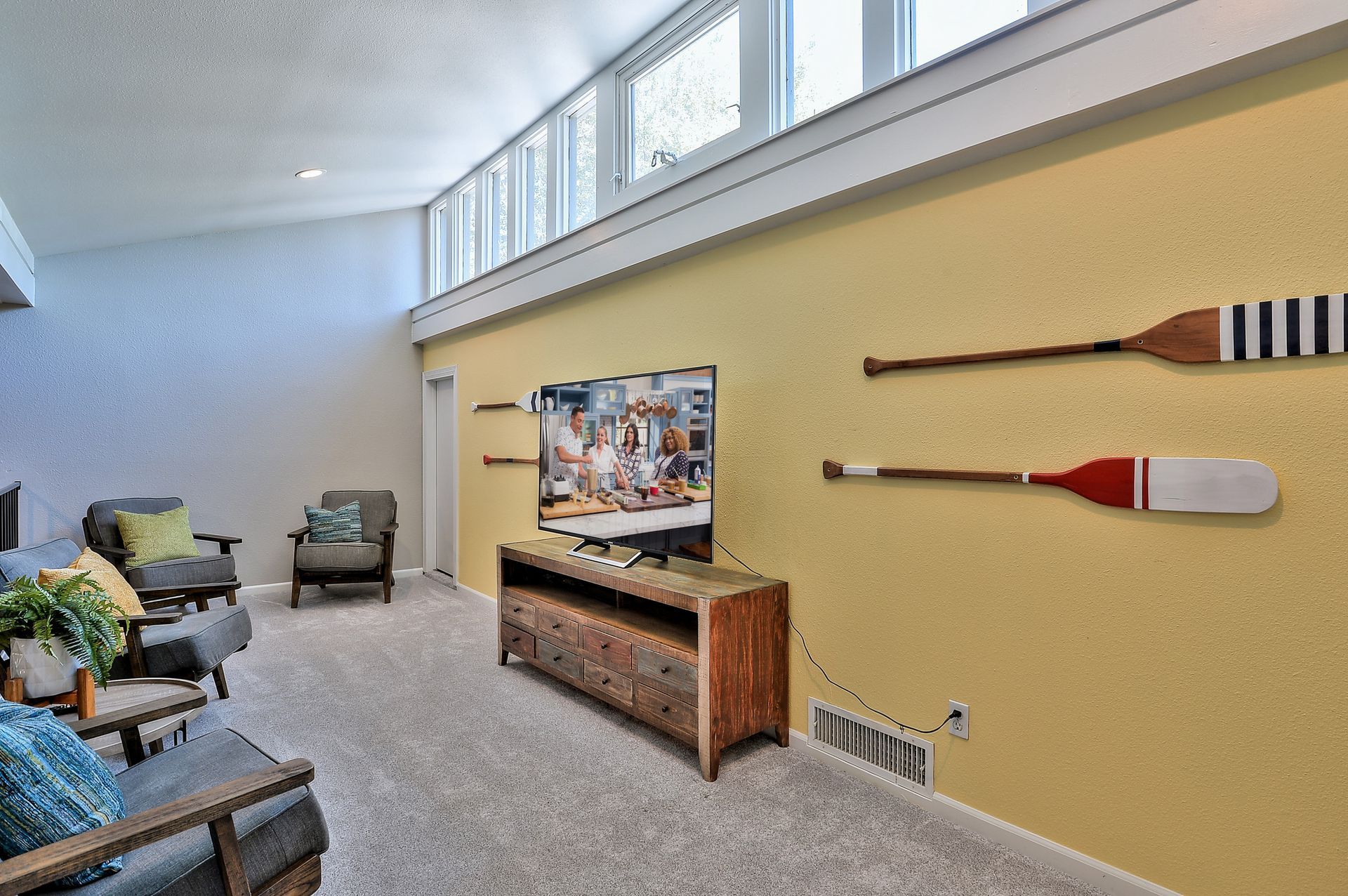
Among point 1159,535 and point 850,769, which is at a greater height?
point 1159,535

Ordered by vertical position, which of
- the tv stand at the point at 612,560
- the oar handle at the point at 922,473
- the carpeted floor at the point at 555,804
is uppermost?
the oar handle at the point at 922,473

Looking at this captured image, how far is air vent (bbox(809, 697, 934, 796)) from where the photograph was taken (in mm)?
2410

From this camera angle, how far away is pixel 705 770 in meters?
2.56

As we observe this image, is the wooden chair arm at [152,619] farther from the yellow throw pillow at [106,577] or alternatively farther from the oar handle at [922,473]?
the oar handle at [922,473]

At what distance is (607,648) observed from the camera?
3059 millimetres

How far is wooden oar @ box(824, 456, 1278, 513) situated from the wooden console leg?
1.40 metres

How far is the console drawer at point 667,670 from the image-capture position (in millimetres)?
2637

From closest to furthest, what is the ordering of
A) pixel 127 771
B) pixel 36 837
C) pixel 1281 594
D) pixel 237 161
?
pixel 36 837 < pixel 1281 594 < pixel 127 771 < pixel 237 161

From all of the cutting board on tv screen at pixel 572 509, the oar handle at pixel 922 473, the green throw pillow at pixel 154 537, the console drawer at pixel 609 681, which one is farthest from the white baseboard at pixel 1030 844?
the green throw pillow at pixel 154 537

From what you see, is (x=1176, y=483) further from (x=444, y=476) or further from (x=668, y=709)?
(x=444, y=476)

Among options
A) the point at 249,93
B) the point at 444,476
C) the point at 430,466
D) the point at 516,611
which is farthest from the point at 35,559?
the point at 430,466

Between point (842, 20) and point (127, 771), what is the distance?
11.0 feet

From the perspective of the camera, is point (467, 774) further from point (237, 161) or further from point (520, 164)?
point (520, 164)

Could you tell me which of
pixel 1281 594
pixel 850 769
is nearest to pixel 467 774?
pixel 850 769
